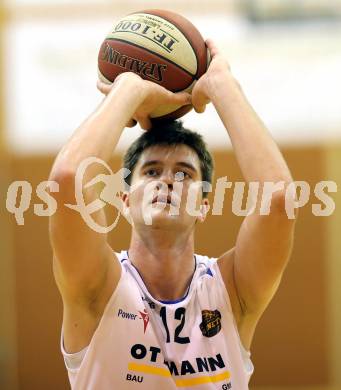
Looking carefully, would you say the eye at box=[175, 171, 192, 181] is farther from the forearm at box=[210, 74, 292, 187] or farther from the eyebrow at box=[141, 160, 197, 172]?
the forearm at box=[210, 74, 292, 187]

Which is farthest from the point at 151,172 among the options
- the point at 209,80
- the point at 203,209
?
the point at 209,80

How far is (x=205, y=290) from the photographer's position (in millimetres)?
3141

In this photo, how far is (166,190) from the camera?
9.98 feet

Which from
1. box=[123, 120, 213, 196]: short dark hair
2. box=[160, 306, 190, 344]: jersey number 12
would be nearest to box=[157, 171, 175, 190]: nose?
box=[123, 120, 213, 196]: short dark hair

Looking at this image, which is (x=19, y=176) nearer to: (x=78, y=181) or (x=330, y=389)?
(x=330, y=389)

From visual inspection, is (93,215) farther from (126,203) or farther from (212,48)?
(212,48)

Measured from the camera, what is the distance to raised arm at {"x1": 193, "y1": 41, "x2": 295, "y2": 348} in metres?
2.86

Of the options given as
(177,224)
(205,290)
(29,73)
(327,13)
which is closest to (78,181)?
(177,224)

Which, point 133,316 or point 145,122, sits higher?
point 145,122

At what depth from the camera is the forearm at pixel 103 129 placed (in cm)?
275

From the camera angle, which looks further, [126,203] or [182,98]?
[126,203]

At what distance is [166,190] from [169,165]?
0.50ft

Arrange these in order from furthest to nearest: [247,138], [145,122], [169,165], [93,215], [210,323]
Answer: [145,122] < [169,165] < [210,323] < [247,138] < [93,215]

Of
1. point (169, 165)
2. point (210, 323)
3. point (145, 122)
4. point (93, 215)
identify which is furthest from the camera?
point (145, 122)
